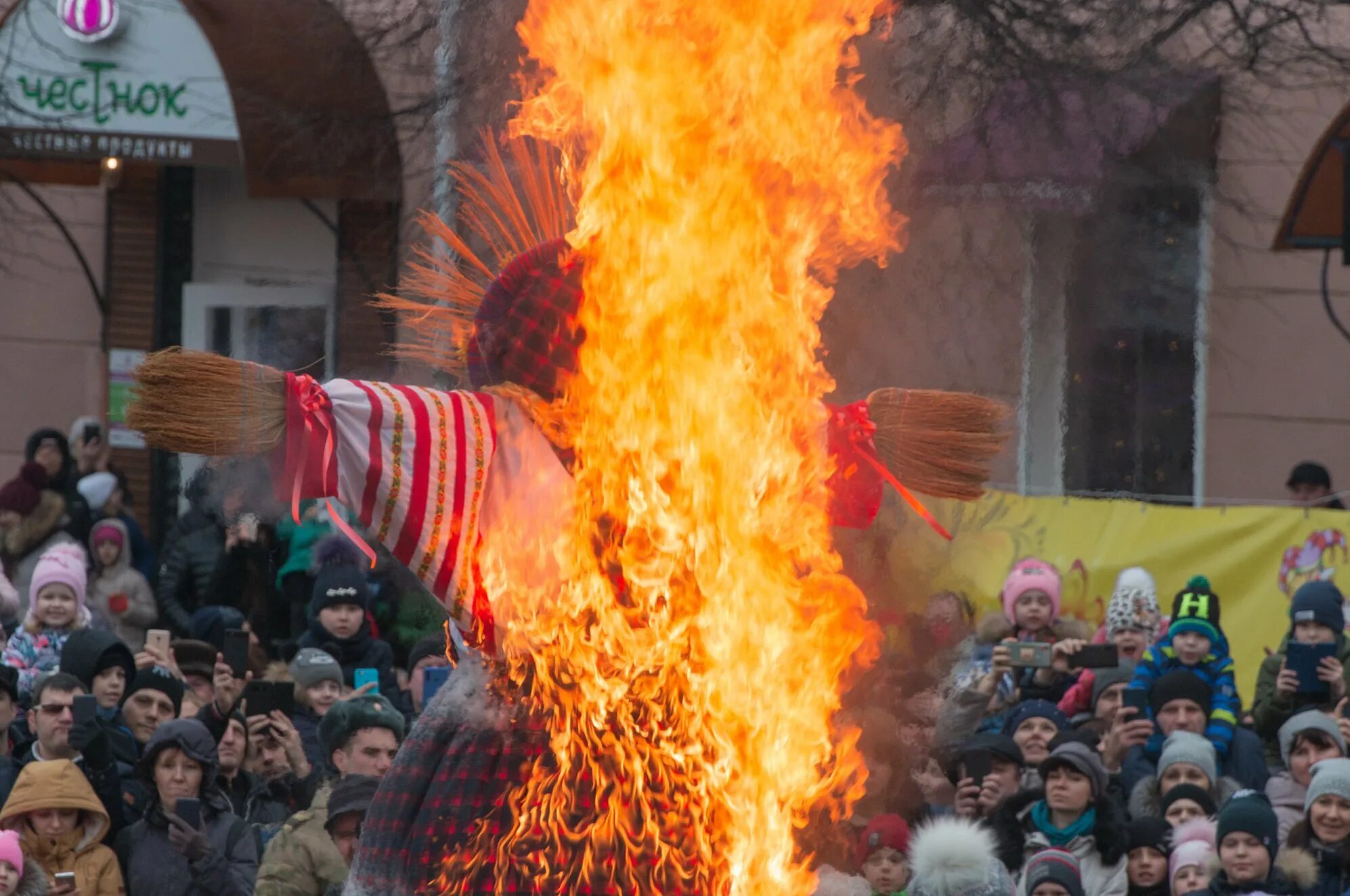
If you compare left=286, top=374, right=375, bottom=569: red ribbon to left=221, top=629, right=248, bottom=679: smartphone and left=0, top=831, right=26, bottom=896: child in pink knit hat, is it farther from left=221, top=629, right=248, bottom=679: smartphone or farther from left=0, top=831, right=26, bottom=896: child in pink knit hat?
left=221, top=629, right=248, bottom=679: smartphone

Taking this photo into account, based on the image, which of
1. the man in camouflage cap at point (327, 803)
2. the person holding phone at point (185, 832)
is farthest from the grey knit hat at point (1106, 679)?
the person holding phone at point (185, 832)

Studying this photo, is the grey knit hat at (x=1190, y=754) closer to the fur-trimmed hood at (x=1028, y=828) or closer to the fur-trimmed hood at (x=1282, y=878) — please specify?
the fur-trimmed hood at (x=1028, y=828)

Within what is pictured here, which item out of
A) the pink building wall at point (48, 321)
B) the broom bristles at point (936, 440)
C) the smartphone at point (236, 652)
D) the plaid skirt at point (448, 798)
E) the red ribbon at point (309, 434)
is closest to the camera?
the red ribbon at point (309, 434)

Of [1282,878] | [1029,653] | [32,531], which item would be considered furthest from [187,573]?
[1282,878]

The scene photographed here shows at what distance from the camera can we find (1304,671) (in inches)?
258

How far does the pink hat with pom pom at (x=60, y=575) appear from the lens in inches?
285

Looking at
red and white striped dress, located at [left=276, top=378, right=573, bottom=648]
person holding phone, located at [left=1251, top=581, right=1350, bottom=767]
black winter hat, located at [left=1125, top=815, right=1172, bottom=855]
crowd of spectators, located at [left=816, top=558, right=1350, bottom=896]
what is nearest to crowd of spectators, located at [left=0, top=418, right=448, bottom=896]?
red and white striped dress, located at [left=276, top=378, right=573, bottom=648]

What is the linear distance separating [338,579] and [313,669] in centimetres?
47

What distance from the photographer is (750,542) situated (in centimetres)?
412

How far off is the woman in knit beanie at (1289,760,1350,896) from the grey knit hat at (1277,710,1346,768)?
29 cm

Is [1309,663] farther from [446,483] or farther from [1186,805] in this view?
[446,483]

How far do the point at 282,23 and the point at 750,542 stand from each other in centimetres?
585

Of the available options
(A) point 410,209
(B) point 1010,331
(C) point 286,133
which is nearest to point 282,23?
(C) point 286,133

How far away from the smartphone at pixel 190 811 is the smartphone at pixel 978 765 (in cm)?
222
